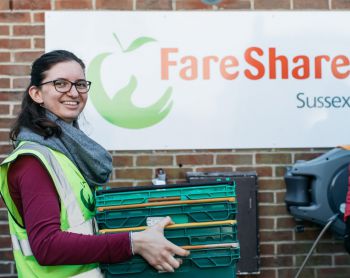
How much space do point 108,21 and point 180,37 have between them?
1.77 ft

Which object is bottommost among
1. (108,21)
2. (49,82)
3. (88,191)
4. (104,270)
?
(104,270)

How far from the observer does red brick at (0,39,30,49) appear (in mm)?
3900

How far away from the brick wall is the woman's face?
185cm

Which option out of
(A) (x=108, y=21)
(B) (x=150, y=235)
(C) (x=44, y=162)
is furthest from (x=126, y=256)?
(A) (x=108, y=21)

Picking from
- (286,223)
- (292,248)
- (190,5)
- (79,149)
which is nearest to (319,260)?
(292,248)

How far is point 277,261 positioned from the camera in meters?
4.04

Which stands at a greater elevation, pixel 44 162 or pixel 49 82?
pixel 49 82

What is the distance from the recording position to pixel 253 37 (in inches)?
157

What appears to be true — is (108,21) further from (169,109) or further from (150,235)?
(150,235)

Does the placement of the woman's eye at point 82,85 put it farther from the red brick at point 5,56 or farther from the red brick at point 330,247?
the red brick at point 330,247

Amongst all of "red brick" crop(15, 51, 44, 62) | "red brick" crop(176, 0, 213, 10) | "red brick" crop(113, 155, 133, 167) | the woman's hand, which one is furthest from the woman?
"red brick" crop(176, 0, 213, 10)

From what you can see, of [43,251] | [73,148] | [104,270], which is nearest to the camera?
[43,251]

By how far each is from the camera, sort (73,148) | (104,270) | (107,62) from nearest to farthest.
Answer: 1. (104,270)
2. (73,148)
3. (107,62)

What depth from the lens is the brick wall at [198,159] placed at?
3.90 meters
